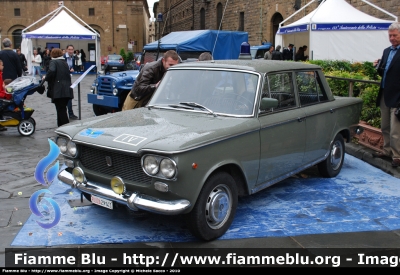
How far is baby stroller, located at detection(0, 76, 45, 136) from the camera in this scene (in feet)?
30.8

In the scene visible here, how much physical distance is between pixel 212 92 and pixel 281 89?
36.5 inches

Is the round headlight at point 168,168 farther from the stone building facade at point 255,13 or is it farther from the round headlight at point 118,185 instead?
the stone building facade at point 255,13

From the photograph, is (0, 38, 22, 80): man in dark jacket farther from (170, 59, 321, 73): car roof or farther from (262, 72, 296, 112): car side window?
(262, 72, 296, 112): car side window

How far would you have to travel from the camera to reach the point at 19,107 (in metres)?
9.55

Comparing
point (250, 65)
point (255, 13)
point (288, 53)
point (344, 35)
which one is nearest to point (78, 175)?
point (250, 65)

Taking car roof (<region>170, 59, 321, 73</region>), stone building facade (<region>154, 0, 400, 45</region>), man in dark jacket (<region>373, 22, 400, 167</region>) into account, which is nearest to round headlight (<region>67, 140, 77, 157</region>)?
car roof (<region>170, 59, 321, 73</region>)

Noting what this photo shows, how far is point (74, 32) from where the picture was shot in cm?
2505

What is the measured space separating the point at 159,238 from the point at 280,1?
2527 cm

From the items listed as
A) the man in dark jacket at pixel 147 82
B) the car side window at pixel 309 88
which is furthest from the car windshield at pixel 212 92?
the man in dark jacket at pixel 147 82

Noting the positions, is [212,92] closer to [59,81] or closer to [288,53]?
[59,81]

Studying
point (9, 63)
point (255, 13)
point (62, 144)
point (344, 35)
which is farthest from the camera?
point (255, 13)
